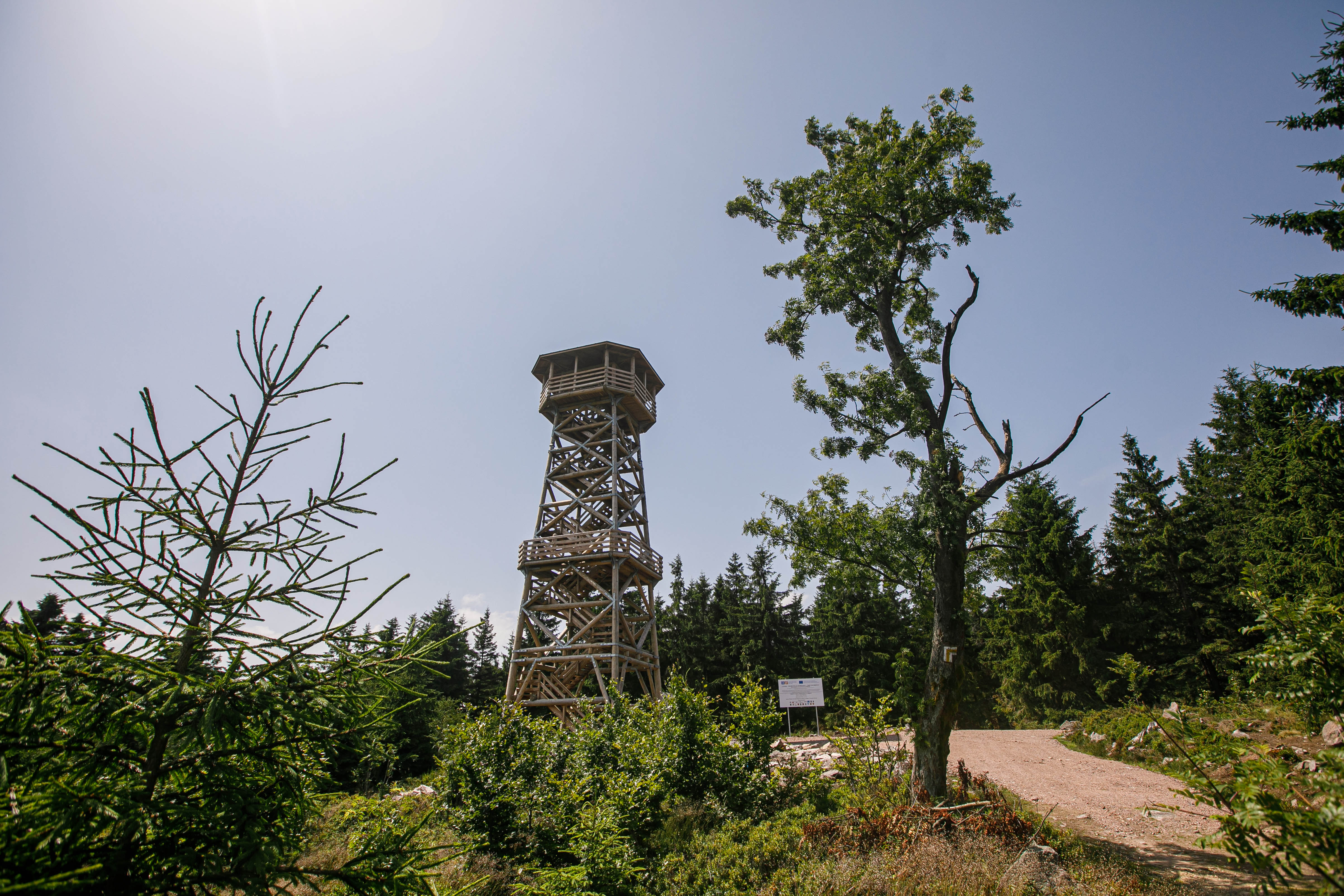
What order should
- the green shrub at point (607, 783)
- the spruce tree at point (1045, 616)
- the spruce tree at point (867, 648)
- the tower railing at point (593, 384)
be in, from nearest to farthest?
the green shrub at point (607, 783) < the tower railing at point (593, 384) < the spruce tree at point (1045, 616) < the spruce tree at point (867, 648)

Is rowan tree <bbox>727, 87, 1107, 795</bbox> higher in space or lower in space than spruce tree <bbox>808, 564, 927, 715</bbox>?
higher

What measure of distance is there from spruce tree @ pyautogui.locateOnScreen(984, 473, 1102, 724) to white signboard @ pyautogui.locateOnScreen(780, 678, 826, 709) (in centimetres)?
982

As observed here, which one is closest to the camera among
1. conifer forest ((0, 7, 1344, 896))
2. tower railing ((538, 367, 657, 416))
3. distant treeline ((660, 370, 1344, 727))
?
conifer forest ((0, 7, 1344, 896))

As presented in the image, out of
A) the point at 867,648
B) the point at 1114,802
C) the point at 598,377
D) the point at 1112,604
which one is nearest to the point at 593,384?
the point at 598,377

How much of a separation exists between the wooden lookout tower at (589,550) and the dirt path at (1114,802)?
27.2 feet

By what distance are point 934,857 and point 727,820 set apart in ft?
9.28

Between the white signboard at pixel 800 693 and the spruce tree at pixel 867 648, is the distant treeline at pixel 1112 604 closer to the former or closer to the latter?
the spruce tree at pixel 867 648

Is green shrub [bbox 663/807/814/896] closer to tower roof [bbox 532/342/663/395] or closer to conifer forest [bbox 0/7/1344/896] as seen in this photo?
conifer forest [bbox 0/7/1344/896]

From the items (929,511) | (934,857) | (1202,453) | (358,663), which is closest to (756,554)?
(1202,453)

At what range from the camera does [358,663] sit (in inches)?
97.2

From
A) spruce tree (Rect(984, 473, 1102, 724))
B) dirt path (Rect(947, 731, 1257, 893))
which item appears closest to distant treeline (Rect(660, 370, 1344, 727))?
spruce tree (Rect(984, 473, 1102, 724))

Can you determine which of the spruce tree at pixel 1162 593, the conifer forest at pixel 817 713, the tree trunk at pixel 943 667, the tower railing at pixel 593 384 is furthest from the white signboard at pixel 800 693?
the spruce tree at pixel 1162 593

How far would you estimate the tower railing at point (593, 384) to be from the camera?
784 inches

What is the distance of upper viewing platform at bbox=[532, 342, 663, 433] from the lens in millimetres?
20078
